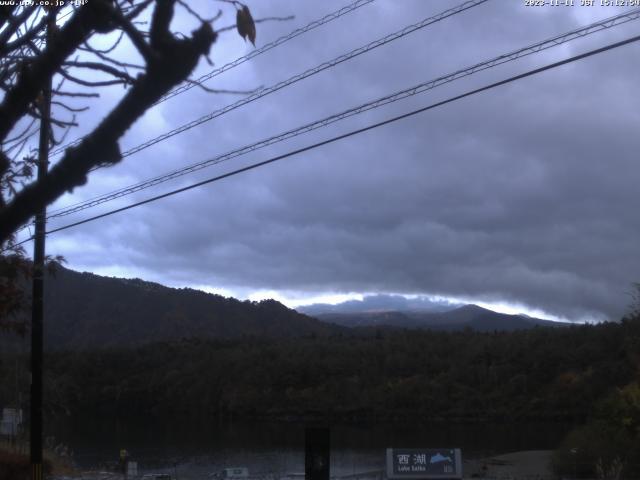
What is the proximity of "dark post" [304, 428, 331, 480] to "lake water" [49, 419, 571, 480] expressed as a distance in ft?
88.4

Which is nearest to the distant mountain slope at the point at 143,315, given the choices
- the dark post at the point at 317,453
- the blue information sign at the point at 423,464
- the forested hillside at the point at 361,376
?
the forested hillside at the point at 361,376

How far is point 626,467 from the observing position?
1203 inches

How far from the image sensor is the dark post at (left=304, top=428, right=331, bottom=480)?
12.1 m

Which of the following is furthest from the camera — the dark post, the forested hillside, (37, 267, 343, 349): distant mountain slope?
(37, 267, 343, 349): distant mountain slope

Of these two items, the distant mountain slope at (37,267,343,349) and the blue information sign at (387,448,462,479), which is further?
the distant mountain slope at (37,267,343,349)

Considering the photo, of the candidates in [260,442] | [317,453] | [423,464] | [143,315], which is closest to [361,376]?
[260,442]

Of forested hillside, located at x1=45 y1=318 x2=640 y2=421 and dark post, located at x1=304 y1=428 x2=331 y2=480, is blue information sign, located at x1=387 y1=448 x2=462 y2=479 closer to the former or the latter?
dark post, located at x1=304 y1=428 x2=331 y2=480

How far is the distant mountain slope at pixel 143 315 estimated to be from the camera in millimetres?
95375

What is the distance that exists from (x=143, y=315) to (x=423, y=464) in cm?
9117

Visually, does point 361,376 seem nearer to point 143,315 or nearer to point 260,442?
point 260,442

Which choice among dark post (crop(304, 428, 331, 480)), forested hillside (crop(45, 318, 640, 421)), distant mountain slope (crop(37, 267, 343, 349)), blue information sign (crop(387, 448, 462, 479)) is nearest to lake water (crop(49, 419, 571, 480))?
forested hillside (crop(45, 318, 640, 421))

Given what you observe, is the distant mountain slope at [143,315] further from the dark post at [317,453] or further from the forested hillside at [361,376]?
the dark post at [317,453]

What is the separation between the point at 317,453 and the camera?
40.3 feet

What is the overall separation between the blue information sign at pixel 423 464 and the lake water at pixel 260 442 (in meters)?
17.1
